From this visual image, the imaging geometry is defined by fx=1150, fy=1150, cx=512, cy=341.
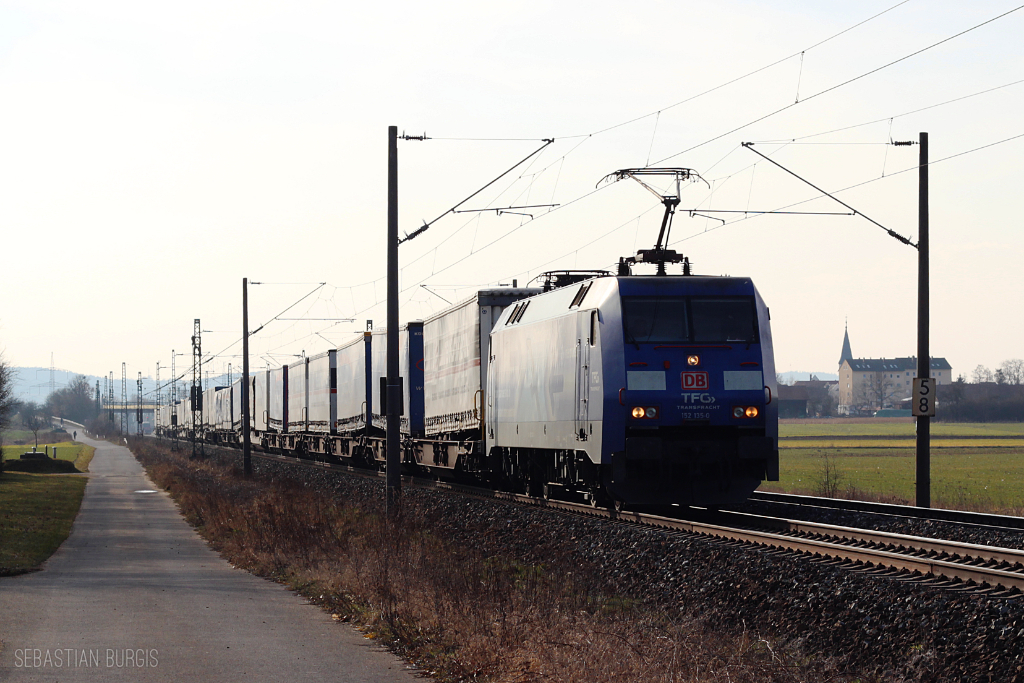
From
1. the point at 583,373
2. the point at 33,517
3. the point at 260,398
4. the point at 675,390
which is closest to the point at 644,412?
the point at 675,390

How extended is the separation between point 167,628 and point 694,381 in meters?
8.54

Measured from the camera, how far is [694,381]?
16.8 metres

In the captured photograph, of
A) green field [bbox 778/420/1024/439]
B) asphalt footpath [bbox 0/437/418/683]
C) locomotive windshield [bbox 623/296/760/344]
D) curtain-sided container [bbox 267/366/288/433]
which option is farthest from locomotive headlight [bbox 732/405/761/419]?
green field [bbox 778/420/1024/439]

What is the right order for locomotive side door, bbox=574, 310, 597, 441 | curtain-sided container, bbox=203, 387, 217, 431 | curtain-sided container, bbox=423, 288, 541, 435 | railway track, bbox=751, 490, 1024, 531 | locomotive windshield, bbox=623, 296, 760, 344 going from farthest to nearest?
curtain-sided container, bbox=203, 387, 217, 431, curtain-sided container, bbox=423, 288, 541, 435, locomotive side door, bbox=574, 310, 597, 441, locomotive windshield, bbox=623, 296, 760, 344, railway track, bbox=751, 490, 1024, 531

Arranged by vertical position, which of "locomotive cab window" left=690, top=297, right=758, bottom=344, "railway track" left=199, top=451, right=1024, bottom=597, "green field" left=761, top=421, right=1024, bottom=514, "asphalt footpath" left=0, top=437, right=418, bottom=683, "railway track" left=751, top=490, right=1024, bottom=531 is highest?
"locomotive cab window" left=690, top=297, right=758, bottom=344

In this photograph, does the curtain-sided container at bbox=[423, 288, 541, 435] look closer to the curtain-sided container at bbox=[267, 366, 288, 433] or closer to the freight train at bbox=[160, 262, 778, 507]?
the freight train at bbox=[160, 262, 778, 507]

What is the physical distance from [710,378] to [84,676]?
10339 millimetres

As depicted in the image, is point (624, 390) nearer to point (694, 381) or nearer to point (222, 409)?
point (694, 381)

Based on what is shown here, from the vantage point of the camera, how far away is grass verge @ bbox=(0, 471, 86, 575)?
18266 millimetres

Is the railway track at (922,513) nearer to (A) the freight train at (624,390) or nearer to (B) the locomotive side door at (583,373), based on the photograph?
(A) the freight train at (624,390)

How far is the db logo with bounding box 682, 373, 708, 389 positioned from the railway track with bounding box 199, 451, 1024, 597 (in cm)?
195

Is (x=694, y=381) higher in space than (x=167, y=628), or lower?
higher

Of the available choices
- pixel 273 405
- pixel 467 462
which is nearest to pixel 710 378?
pixel 467 462

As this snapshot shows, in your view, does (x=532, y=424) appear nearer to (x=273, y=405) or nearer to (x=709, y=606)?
(x=709, y=606)
